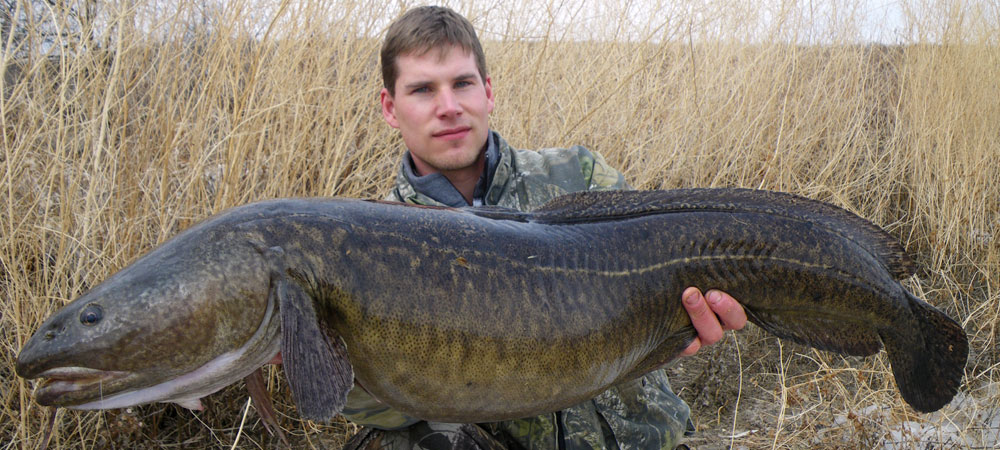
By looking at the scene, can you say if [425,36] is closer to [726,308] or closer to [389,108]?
[389,108]

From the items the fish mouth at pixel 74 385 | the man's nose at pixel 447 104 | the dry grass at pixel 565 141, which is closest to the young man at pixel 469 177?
the man's nose at pixel 447 104

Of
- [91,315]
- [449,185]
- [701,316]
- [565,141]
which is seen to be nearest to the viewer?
[91,315]

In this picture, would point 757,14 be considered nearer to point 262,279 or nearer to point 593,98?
point 593,98

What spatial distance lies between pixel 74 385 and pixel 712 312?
66.0 inches

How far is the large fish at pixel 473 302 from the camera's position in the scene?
159cm

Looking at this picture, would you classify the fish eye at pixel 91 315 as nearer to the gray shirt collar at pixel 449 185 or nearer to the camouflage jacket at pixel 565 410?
the camouflage jacket at pixel 565 410

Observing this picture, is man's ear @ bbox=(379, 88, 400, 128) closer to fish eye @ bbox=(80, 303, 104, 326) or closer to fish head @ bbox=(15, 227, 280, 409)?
fish head @ bbox=(15, 227, 280, 409)

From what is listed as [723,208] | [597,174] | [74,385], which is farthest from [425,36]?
[74,385]

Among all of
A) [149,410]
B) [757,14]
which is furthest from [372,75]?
[757,14]

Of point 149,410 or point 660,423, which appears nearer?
point 660,423

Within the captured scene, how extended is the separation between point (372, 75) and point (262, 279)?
2.98 meters

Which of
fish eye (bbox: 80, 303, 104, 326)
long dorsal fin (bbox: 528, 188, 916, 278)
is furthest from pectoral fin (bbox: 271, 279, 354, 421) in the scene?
long dorsal fin (bbox: 528, 188, 916, 278)

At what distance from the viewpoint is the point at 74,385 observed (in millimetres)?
1564

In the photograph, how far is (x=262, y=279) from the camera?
1.65 meters
